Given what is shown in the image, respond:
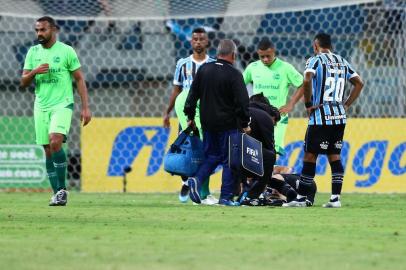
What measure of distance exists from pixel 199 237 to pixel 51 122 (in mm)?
4558

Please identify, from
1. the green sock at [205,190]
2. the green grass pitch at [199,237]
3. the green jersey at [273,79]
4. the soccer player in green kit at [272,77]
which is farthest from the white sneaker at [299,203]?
the green jersey at [273,79]

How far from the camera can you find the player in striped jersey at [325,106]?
38.9ft

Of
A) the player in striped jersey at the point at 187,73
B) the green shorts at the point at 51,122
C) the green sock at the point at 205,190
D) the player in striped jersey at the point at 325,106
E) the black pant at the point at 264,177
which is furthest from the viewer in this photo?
the player in striped jersey at the point at 187,73

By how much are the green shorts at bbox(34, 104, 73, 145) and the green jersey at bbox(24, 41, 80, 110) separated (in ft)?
0.18

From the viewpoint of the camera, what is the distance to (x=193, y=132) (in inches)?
505

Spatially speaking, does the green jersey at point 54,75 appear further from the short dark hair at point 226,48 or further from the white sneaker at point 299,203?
the white sneaker at point 299,203

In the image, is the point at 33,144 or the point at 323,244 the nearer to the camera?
the point at 323,244

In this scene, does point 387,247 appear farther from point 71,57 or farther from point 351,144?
point 351,144

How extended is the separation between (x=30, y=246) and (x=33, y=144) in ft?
30.7

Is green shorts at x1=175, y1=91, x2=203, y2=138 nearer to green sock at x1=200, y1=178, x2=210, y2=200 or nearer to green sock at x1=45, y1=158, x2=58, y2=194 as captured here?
green sock at x1=200, y1=178, x2=210, y2=200

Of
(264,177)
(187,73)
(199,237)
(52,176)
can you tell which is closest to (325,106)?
(264,177)

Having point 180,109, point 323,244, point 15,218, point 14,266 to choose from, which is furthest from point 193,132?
point 14,266

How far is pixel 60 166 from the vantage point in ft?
39.8

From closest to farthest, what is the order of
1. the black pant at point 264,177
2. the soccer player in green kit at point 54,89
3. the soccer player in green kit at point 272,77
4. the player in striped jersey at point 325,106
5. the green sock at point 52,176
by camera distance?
the player in striped jersey at point 325,106, the soccer player in green kit at point 54,89, the black pant at point 264,177, the green sock at point 52,176, the soccer player in green kit at point 272,77
